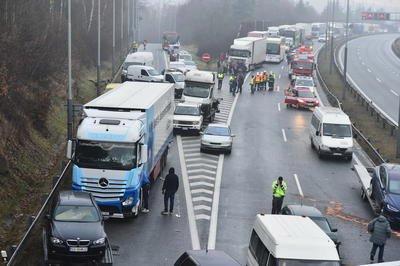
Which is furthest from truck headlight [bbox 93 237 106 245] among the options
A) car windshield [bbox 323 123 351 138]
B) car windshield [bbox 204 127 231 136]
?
car windshield [bbox 323 123 351 138]

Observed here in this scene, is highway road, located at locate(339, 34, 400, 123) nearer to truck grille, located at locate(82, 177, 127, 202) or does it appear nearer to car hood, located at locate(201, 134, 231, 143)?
car hood, located at locate(201, 134, 231, 143)

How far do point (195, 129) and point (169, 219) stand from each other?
16.3m

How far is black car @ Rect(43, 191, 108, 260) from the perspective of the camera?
1978 centimetres

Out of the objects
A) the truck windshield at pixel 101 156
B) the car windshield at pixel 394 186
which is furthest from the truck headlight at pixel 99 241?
the car windshield at pixel 394 186

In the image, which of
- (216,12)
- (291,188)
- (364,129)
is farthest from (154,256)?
(216,12)

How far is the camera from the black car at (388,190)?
26.3 m

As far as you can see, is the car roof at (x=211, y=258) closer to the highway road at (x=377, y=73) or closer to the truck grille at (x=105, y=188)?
the truck grille at (x=105, y=188)

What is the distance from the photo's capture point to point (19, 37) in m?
37.0

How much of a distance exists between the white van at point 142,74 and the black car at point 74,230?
34.6 metres

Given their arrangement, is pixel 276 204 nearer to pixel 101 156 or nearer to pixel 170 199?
pixel 170 199

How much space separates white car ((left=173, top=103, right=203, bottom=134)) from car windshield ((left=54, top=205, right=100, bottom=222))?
67.7 ft

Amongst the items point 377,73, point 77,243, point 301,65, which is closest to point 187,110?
point 77,243

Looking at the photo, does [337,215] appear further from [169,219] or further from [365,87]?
[365,87]

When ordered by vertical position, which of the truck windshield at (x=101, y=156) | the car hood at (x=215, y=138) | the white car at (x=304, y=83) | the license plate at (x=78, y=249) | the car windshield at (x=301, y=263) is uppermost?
the truck windshield at (x=101, y=156)
